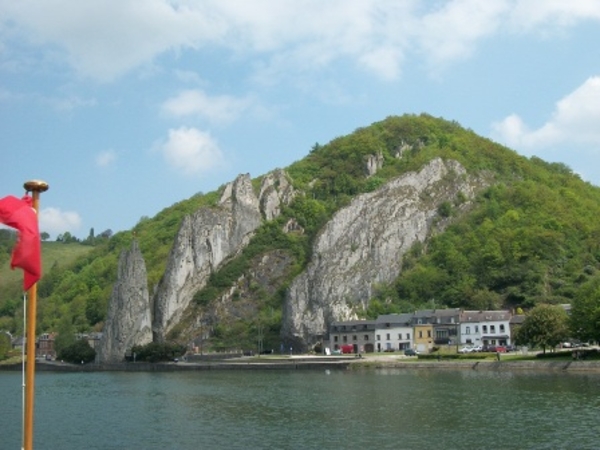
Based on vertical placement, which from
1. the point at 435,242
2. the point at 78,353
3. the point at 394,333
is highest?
the point at 435,242

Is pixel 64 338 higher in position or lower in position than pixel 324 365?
higher

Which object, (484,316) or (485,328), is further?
(484,316)

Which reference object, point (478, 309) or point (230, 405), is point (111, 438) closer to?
point (230, 405)

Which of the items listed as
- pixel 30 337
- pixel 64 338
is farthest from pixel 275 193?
pixel 30 337

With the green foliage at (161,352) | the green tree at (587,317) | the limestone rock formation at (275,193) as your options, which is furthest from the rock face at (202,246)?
the green tree at (587,317)

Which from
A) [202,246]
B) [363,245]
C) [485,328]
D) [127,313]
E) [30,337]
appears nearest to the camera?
[30,337]

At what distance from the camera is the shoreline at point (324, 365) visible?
2616 inches

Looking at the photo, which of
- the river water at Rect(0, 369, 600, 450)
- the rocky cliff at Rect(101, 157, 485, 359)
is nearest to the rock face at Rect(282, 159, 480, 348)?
the rocky cliff at Rect(101, 157, 485, 359)

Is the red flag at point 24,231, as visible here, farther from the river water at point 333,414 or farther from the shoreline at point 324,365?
the shoreline at point 324,365

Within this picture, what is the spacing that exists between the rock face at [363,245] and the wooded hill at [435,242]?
254 centimetres

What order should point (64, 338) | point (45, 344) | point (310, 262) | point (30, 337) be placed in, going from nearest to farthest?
point (30, 337), point (310, 262), point (64, 338), point (45, 344)

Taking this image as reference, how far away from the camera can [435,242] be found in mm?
127125

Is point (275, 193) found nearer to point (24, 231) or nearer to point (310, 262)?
point (310, 262)

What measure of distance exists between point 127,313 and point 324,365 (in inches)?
1824
